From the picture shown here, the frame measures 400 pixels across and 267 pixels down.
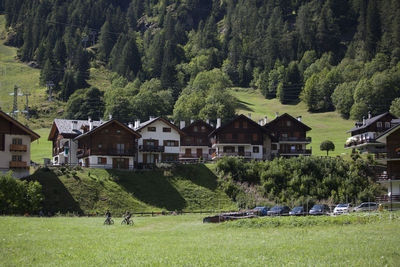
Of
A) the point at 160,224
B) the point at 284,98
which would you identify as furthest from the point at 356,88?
the point at 160,224

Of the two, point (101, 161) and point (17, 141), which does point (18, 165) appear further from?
point (101, 161)

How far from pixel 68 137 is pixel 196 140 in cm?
2443

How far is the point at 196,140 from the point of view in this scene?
96375 millimetres

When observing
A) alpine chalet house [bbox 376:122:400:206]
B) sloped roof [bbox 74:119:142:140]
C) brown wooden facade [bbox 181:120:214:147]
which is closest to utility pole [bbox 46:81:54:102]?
brown wooden facade [bbox 181:120:214:147]

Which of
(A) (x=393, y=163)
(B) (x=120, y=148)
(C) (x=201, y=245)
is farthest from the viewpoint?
(B) (x=120, y=148)

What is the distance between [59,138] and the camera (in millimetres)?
87250

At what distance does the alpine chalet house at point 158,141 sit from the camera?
8250cm

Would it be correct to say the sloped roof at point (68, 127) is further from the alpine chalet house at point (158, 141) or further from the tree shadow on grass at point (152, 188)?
the tree shadow on grass at point (152, 188)

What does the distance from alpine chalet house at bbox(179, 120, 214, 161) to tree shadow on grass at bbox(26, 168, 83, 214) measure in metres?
33.3

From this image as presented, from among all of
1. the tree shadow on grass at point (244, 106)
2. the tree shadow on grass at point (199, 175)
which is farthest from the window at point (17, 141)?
the tree shadow on grass at point (244, 106)

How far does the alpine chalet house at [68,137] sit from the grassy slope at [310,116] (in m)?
45.6

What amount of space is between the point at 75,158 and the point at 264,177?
98.8 ft

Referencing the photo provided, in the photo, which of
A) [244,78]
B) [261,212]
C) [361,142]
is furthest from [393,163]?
[244,78]

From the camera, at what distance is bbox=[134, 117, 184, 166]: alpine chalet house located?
271 ft
